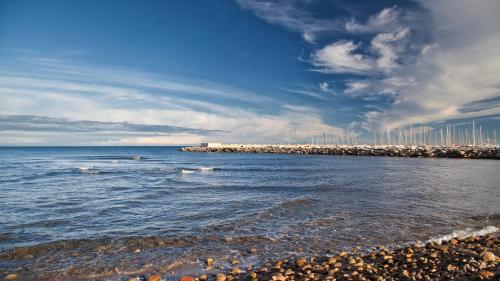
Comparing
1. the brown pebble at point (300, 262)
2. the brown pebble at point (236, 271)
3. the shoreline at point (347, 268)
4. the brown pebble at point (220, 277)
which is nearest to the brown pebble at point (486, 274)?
the shoreline at point (347, 268)

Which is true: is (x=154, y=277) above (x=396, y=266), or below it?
below

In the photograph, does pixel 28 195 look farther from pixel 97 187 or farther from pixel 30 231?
pixel 30 231

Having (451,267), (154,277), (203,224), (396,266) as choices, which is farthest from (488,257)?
(203,224)

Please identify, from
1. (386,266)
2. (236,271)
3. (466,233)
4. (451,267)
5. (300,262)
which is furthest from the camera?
(466,233)

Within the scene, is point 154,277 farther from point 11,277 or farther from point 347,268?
point 347,268

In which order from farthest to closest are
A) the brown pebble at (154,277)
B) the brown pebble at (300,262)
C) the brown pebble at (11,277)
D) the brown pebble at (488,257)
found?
the brown pebble at (300,262)
the brown pebble at (488,257)
the brown pebble at (11,277)
the brown pebble at (154,277)

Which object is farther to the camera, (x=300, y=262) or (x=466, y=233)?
(x=466, y=233)


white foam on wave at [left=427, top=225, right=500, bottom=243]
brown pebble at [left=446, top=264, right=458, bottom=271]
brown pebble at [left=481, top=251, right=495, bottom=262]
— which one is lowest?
white foam on wave at [left=427, top=225, right=500, bottom=243]

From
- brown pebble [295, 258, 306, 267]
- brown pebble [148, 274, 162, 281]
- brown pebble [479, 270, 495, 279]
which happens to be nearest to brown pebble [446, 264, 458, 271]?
brown pebble [479, 270, 495, 279]

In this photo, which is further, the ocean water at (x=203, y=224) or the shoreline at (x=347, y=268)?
the ocean water at (x=203, y=224)

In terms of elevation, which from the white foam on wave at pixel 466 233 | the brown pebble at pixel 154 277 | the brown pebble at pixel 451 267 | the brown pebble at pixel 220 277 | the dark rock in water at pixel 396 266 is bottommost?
the white foam on wave at pixel 466 233

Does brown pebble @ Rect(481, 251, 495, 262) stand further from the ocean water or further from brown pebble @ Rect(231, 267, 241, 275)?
brown pebble @ Rect(231, 267, 241, 275)

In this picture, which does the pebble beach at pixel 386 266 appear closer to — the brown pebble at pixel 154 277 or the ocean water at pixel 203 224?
the brown pebble at pixel 154 277

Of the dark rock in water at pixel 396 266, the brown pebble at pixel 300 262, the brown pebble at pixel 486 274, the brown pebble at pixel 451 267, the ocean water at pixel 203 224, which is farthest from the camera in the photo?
the ocean water at pixel 203 224
